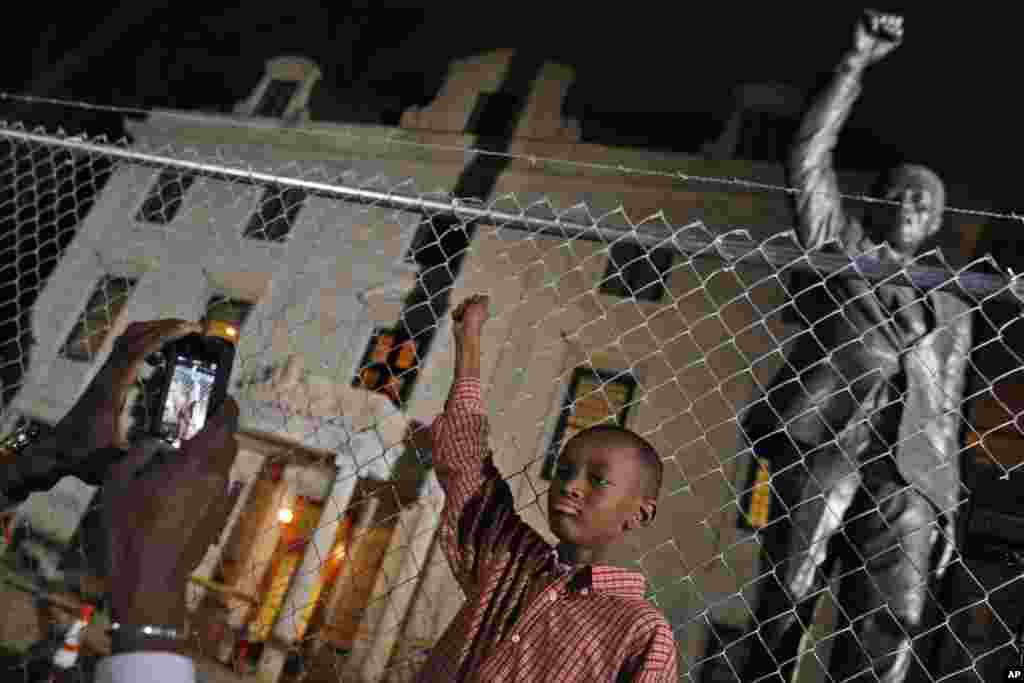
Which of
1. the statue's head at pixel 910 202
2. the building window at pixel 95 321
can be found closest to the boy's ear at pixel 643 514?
the statue's head at pixel 910 202

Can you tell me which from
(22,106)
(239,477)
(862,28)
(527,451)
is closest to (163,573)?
(862,28)

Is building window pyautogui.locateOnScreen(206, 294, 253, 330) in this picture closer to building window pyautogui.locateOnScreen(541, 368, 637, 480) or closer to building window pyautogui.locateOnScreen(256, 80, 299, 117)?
building window pyautogui.locateOnScreen(256, 80, 299, 117)

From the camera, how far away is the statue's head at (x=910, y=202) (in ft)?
11.7

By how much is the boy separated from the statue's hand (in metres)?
2.71

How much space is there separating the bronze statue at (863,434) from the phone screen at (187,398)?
8.51 ft

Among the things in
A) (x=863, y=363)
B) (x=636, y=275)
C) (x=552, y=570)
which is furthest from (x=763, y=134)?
(x=552, y=570)

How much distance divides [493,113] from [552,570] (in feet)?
52.5

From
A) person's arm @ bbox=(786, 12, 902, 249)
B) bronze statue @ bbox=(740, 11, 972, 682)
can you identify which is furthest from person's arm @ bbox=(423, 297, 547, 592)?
Result: person's arm @ bbox=(786, 12, 902, 249)

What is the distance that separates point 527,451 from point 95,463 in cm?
746

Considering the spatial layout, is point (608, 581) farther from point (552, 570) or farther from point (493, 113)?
point (493, 113)

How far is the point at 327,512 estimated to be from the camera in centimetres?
1050

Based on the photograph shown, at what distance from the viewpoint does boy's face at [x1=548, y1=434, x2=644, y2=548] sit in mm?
1723

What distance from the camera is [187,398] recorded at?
5.02 ft

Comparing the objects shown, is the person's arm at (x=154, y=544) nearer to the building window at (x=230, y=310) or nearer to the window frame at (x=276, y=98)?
the building window at (x=230, y=310)
